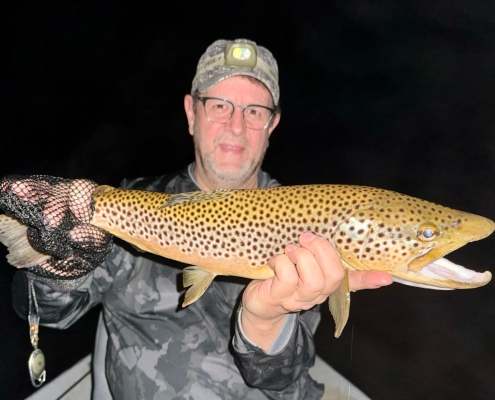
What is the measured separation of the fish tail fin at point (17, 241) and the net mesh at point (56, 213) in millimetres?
78

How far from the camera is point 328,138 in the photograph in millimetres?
10438

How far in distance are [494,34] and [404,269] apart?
6575mm

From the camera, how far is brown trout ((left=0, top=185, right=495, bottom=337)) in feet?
5.64

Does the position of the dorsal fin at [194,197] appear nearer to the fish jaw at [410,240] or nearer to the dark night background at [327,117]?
the fish jaw at [410,240]

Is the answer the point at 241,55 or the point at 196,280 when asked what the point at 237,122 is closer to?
the point at 241,55

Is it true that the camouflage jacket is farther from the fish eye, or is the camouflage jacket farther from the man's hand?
the fish eye

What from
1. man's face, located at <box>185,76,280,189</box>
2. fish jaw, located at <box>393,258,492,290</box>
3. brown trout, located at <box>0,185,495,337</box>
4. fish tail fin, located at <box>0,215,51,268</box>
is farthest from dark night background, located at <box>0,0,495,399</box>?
fish jaw, located at <box>393,258,492,290</box>

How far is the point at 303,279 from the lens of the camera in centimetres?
168

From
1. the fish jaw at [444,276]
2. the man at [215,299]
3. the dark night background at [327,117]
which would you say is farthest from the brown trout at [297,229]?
the dark night background at [327,117]

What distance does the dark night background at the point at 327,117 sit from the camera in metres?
5.95

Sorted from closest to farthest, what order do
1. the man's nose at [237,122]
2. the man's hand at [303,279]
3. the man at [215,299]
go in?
the man's hand at [303,279] → the man at [215,299] → the man's nose at [237,122]

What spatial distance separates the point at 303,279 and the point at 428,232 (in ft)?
1.99

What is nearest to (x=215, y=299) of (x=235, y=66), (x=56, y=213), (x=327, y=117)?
(x=56, y=213)

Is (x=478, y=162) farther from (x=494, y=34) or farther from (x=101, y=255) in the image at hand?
(x=101, y=255)
